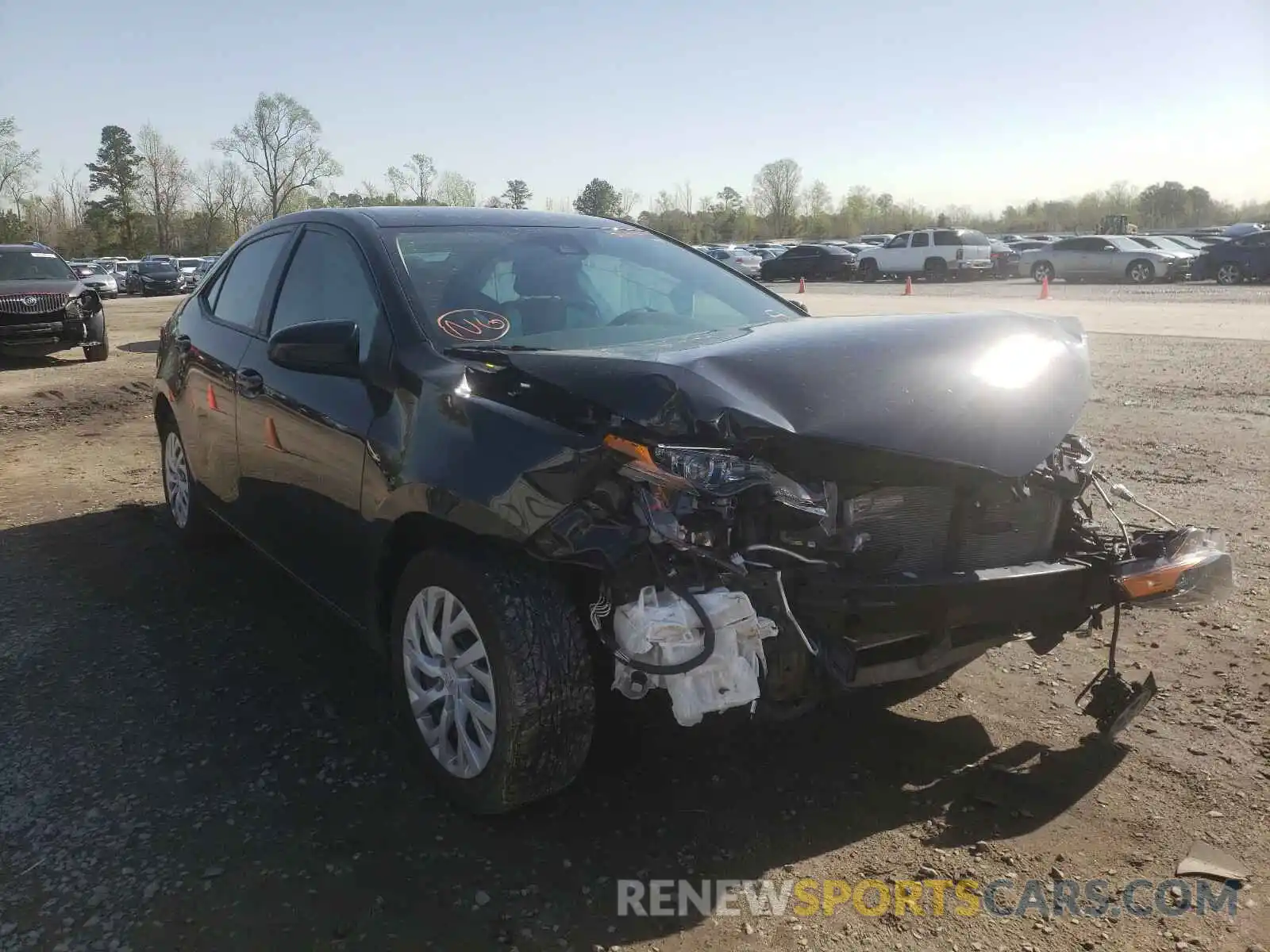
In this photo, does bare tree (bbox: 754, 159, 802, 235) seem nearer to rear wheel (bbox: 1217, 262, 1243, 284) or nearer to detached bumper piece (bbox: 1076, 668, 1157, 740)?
rear wheel (bbox: 1217, 262, 1243, 284)

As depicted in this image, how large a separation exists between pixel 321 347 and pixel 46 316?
12964 millimetres

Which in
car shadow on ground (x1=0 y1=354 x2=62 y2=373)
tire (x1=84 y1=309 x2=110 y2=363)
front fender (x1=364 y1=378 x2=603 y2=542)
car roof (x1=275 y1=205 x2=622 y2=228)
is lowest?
car shadow on ground (x1=0 y1=354 x2=62 y2=373)

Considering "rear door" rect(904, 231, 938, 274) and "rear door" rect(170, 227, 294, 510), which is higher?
"rear door" rect(904, 231, 938, 274)

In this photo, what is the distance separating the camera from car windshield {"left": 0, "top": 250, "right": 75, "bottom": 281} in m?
14.7

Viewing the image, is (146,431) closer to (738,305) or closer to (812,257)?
(738,305)

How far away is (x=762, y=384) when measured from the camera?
271 cm

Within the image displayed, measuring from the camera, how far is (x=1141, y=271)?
31.6 m

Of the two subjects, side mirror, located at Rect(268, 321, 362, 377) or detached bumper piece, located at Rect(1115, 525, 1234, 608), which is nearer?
detached bumper piece, located at Rect(1115, 525, 1234, 608)

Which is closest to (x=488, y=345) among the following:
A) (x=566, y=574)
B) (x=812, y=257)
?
(x=566, y=574)

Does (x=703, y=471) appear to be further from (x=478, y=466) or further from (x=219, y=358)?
(x=219, y=358)

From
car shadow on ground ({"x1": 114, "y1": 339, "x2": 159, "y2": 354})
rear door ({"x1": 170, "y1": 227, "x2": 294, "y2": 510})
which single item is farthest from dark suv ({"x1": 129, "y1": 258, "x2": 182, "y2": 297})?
rear door ({"x1": 170, "y1": 227, "x2": 294, "y2": 510})

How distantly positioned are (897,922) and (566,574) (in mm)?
1217

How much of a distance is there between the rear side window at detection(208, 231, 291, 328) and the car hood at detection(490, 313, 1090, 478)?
190 centimetres

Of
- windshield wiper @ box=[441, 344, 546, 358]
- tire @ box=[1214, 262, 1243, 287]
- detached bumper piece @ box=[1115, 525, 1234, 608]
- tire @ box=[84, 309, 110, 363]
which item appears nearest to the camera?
detached bumper piece @ box=[1115, 525, 1234, 608]
